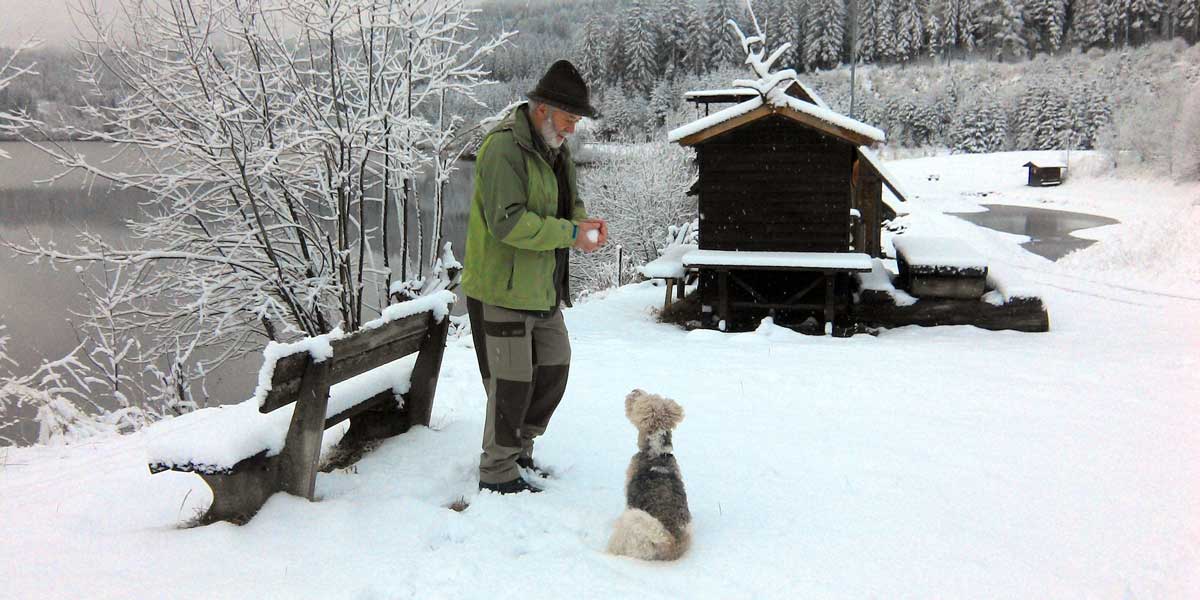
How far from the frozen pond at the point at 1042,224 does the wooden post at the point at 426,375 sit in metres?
28.3

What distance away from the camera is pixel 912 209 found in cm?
4403

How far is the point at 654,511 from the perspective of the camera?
2.94m

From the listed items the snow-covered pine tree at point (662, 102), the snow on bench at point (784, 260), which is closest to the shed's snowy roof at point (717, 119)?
the snow on bench at point (784, 260)

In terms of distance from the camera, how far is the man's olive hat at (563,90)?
3.27 metres

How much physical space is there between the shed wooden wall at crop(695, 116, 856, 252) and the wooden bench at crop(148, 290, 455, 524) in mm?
9091

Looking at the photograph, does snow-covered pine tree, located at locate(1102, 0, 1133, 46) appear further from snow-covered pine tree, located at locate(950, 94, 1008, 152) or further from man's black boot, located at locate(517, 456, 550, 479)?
man's black boot, located at locate(517, 456, 550, 479)

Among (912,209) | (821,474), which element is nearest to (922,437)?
(821,474)

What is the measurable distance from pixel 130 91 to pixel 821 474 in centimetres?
770

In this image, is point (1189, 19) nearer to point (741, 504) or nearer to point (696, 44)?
point (696, 44)

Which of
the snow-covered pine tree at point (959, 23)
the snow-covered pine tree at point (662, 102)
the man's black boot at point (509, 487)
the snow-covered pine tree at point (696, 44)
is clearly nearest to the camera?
the man's black boot at point (509, 487)

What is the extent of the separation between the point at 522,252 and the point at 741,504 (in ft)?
5.86

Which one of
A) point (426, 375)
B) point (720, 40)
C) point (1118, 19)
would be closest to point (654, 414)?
point (426, 375)

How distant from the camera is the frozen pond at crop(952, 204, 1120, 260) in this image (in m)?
29.3

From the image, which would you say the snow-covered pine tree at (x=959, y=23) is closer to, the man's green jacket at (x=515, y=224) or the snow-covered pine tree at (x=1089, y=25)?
the snow-covered pine tree at (x=1089, y=25)
